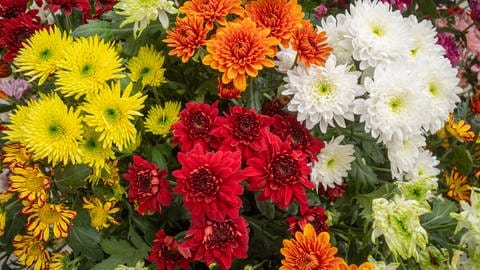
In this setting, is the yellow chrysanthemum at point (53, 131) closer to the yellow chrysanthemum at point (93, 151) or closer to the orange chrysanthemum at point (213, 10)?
the yellow chrysanthemum at point (93, 151)

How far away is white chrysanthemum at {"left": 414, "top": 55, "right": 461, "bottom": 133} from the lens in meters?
0.71

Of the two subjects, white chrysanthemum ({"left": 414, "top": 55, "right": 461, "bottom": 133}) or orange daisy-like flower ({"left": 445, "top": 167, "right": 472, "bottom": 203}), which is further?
orange daisy-like flower ({"left": 445, "top": 167, "right": 472, "bottom": 203})

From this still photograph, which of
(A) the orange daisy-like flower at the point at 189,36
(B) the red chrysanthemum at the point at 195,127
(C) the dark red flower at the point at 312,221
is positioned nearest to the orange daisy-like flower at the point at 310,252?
(C) the dark red flower at the point at 312,221

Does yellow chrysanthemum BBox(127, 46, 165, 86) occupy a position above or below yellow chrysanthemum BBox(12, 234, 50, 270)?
above

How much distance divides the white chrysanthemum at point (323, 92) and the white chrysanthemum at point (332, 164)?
0.19 ft

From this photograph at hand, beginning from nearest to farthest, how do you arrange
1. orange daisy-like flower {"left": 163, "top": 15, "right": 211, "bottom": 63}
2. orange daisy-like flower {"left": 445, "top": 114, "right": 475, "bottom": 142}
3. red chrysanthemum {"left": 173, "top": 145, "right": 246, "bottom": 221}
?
red chrysanthemum {"left": 173, "top": 145, "right": 246, "bottom": 221} → orange daisy-like flower {"left": 163, "top": 15, "right": 211, "bottom": 63} → orange daisy-like flower {"left": 445, "top": 114, "right": 475, "bottom": 142}

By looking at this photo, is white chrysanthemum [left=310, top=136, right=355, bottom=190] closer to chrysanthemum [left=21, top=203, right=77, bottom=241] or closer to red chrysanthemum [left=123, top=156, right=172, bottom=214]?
red chrysanthemum [left=123, top=156, right=172, bottom=214]

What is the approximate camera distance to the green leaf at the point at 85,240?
0.71 m

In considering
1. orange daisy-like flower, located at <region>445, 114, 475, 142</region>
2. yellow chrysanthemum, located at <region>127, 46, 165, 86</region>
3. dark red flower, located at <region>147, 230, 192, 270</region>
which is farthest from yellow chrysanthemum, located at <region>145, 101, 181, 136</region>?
orange daisy-like flower, located at <region>445, 114, 475, 142</region>

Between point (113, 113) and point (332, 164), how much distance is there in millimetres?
284

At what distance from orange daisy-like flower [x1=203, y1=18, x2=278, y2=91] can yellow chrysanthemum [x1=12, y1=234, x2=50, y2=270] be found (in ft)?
1.18

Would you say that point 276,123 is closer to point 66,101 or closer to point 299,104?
point 299,104

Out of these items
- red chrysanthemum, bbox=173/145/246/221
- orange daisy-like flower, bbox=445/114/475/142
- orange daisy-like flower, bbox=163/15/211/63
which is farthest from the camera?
orange daisy-like flower, bbox=445/114/475/142

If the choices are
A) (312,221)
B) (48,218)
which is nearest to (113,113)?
(48,218)
